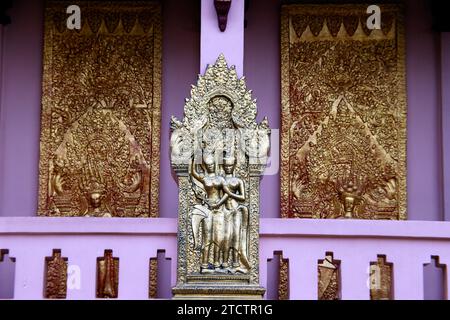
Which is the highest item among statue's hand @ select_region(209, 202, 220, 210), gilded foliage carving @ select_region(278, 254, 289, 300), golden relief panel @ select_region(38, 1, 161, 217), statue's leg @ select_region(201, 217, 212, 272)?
golden relief panel @ select_region(38, 1, 161, 217)

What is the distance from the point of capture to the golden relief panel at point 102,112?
11336mm

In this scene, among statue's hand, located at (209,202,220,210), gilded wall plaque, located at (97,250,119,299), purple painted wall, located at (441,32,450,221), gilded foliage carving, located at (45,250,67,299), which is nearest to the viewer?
statue's hand, located at (209,202,220,210)

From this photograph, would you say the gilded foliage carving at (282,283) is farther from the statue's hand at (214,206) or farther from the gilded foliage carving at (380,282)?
the statue's hand at (214,206)

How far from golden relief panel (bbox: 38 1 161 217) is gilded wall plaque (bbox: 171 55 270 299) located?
2.15 meters

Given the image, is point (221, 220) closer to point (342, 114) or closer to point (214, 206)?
point (214, 206)

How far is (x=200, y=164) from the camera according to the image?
9.26 m

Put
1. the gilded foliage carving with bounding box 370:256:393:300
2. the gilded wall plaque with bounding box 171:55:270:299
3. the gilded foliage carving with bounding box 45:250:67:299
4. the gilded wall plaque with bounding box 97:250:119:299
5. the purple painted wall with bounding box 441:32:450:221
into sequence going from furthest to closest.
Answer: the purple painted wall with bounding box 441:32:450:221, the gilded foliage carving with bounding box 45:250:67:299, the gilded wall plaque with bounding box 97:250:119:299, the gilded foliage carving with bounding box 370:256:393:300, the gilded wall plaque with bounding box 171:55:270:299

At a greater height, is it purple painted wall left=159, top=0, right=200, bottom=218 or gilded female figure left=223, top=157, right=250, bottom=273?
purple painted wall left=159, top=0, right=200, bottom=218

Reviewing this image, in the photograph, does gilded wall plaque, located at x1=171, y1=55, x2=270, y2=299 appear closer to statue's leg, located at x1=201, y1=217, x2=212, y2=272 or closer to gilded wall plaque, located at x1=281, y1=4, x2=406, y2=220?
statue's leg, located at x1=201, y1=217, x2=212, y2=272

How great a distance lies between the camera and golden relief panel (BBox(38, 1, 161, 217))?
37.2ft

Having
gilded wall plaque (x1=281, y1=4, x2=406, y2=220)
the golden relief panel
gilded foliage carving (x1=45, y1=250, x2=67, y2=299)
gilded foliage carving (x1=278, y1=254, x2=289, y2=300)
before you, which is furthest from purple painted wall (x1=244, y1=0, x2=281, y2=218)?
gilded foliage carving (x1=45, y1=250, x2=67, y2=299)

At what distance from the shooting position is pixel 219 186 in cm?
919

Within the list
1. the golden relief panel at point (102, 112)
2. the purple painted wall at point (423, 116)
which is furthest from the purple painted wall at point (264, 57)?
the purple painted wall at point (423, 116)

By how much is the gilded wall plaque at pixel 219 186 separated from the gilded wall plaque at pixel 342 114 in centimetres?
213
